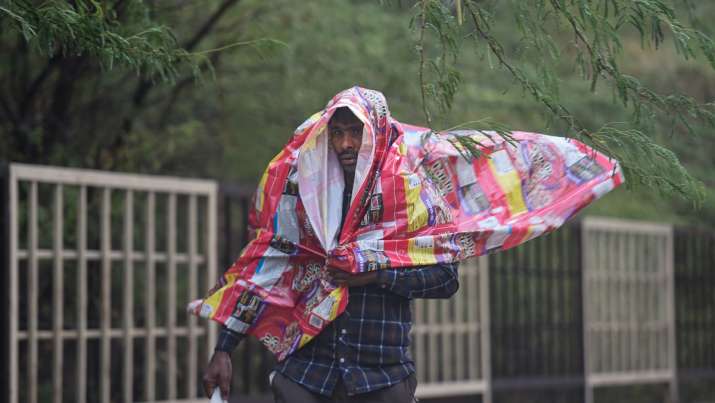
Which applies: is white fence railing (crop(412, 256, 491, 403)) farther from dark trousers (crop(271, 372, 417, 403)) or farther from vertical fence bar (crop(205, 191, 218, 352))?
dark trousers (crop(271, 372, 417, 403))

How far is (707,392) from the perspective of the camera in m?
14.9

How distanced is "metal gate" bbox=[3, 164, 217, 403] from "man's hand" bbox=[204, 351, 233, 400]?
2359mm

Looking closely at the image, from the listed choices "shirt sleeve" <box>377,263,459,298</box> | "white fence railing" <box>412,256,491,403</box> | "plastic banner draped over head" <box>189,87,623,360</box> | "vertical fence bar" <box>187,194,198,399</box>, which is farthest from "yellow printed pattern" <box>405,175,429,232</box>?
"white fence railing" <box>412,256,491,403</box>

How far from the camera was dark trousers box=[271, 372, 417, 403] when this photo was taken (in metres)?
4.66

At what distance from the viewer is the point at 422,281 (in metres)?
4.67

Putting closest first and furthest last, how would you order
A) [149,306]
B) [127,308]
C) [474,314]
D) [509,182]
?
[509,182] → [127,308] → [149,306] → [474,314]

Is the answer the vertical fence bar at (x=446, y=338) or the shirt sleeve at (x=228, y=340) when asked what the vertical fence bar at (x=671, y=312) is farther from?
the shirt sleeve at (x=228, y=340)

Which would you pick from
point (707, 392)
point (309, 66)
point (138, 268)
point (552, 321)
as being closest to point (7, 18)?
point (138, 268)

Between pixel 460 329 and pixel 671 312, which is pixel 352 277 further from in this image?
pixel 671 312

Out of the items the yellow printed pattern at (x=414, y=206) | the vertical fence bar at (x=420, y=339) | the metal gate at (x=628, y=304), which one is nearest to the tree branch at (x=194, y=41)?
the vertical fence bar at (x=420, y=339)

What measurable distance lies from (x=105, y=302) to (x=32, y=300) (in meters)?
0.54

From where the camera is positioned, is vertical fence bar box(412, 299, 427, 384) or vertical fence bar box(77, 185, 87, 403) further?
vertical fence bar box(412, 299, 427, 384)

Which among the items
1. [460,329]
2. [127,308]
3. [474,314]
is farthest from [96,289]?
[474,314]

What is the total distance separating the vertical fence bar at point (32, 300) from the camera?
23.0 ft
